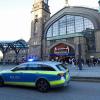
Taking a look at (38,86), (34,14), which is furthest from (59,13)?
(38,86)

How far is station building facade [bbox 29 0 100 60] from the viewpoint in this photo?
167 feet

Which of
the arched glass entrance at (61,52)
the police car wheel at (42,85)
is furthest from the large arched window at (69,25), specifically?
the police car wheel at (42,85)

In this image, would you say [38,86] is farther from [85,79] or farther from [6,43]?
[6,43]

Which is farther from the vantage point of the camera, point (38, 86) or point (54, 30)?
point (54, 30)

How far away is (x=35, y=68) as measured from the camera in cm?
992

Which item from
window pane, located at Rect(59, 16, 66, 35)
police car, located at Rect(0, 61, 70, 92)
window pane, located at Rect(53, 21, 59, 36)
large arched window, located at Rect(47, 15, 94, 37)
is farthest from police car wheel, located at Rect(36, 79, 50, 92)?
window pane, located at Rect(53, 21, 59, 36)

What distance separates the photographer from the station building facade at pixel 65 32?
167 feet

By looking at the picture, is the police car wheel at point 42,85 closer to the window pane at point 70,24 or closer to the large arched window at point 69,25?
the large arched window at point 69,25

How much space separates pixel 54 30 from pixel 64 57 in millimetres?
10594

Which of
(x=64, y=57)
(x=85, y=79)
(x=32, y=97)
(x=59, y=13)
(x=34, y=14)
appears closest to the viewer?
(x=32, y=97)

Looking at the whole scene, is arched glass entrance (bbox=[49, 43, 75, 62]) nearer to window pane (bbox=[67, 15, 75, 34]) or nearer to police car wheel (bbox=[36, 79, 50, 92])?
window pane (bbox=[67, 15, 75, 34])

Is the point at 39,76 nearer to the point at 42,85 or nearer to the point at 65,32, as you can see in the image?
the point at 42,85

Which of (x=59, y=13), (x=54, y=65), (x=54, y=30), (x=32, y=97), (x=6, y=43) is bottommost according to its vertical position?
(x=32, y=97)

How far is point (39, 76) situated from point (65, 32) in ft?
159
